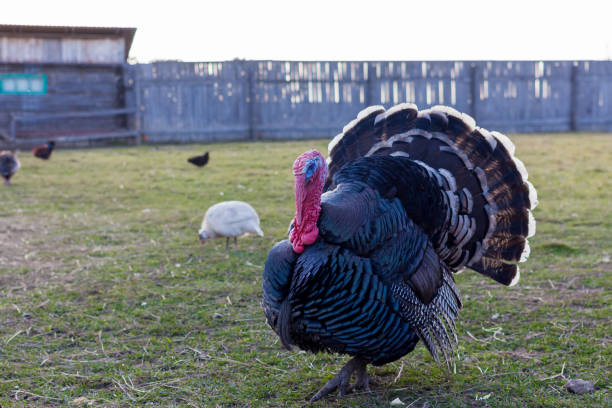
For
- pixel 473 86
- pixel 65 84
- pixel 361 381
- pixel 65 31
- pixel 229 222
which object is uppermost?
pixel 65 31

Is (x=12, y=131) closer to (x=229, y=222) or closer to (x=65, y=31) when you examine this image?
(x=65, y=31)

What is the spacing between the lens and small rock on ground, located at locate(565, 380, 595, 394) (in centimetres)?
319

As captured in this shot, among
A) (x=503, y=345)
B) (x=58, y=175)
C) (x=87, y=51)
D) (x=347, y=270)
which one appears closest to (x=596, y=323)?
(x=503, y=345)

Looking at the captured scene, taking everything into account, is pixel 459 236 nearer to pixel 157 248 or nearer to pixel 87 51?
pixel 157 248

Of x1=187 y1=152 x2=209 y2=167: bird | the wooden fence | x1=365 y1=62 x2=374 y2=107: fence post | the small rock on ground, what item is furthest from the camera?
x1=365 y1=62 x2=374 y2=107: fence post

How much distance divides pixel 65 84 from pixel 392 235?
14.7 metres

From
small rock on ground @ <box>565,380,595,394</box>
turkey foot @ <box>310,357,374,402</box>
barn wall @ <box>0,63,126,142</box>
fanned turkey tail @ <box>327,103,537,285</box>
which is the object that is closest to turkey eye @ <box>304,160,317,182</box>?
fanned turkey tail @ <box>327,103,537,285</box>

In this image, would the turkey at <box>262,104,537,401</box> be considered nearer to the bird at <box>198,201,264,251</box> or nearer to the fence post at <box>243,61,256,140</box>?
the bird at <box>198,201,264,251</box>

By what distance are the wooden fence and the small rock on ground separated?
1362cm

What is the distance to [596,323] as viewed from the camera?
13.4 feet

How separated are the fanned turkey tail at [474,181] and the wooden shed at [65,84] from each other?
12.9m

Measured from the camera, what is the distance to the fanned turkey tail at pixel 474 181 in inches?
147

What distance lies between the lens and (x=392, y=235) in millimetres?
3102

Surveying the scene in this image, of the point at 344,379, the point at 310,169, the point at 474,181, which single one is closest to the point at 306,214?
the point at 310,169
